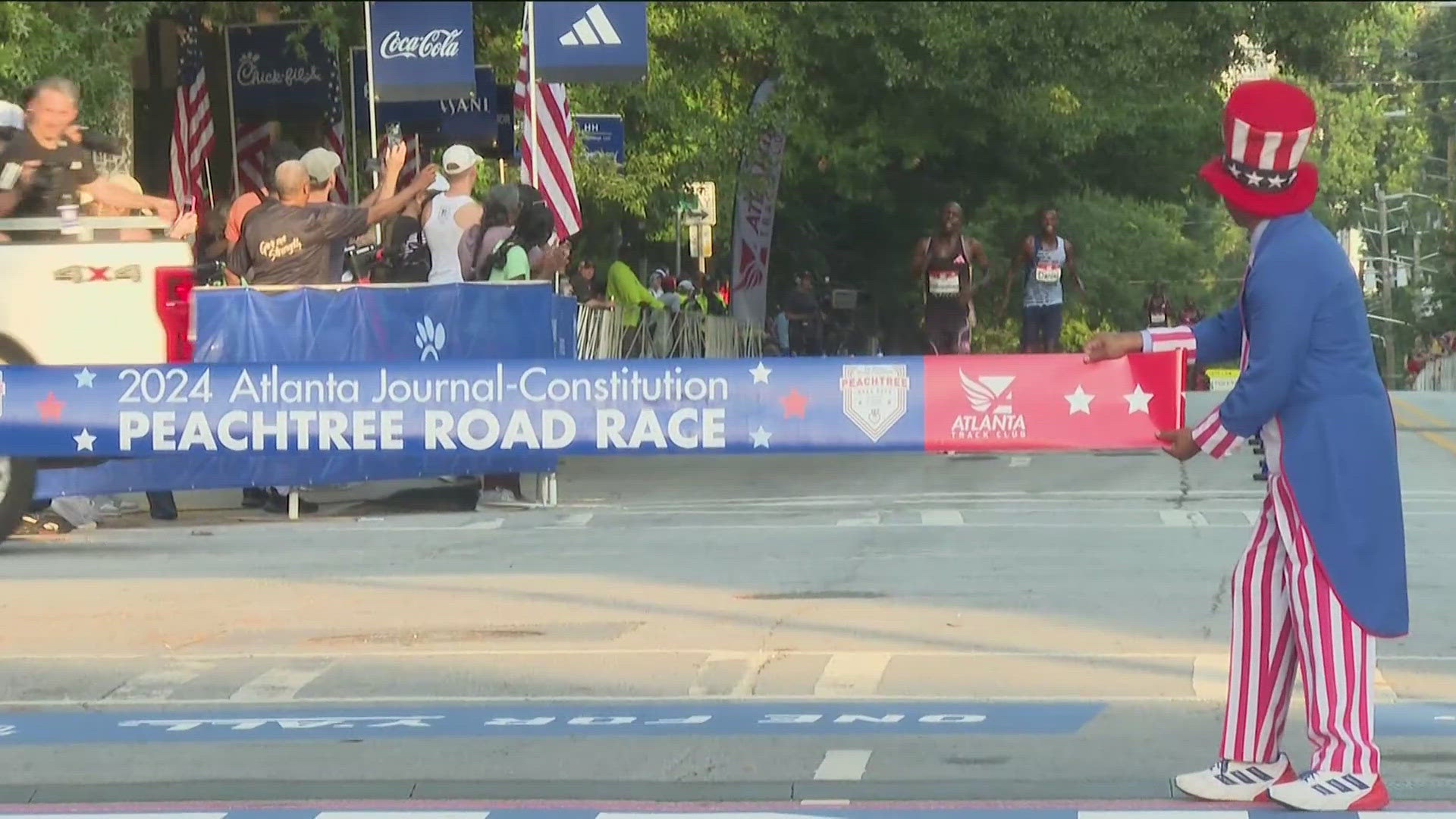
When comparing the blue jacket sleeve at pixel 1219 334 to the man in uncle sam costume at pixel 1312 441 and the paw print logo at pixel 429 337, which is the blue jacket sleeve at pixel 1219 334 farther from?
the paw print logo at pixel 429 337

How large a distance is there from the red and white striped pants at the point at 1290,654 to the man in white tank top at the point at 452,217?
9118 mm

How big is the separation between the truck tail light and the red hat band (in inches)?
314

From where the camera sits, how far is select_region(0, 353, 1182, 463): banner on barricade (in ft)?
29.8

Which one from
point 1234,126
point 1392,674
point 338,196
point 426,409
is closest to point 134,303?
point 426,409

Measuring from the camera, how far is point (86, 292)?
12609mm

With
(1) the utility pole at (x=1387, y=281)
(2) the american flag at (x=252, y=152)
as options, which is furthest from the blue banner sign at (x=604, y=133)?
(1) the utility pole at (x=1387, y=281)

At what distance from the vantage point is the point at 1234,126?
5.93 meters

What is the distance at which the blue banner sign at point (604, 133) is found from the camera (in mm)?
24922

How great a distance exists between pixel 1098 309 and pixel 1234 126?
67.1m

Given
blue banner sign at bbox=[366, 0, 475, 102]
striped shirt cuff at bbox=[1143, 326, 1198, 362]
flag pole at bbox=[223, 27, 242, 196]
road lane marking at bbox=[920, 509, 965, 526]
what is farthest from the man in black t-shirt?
striped shirt cuff at bbox=[1143, 326, 1198, 362]

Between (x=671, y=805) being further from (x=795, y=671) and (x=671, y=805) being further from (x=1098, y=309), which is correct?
(x=1098, y=309)

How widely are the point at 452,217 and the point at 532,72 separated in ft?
6.82

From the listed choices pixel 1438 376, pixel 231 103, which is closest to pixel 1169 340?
pixel 231 103

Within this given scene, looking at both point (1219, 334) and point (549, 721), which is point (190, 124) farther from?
point (1219, 334)
